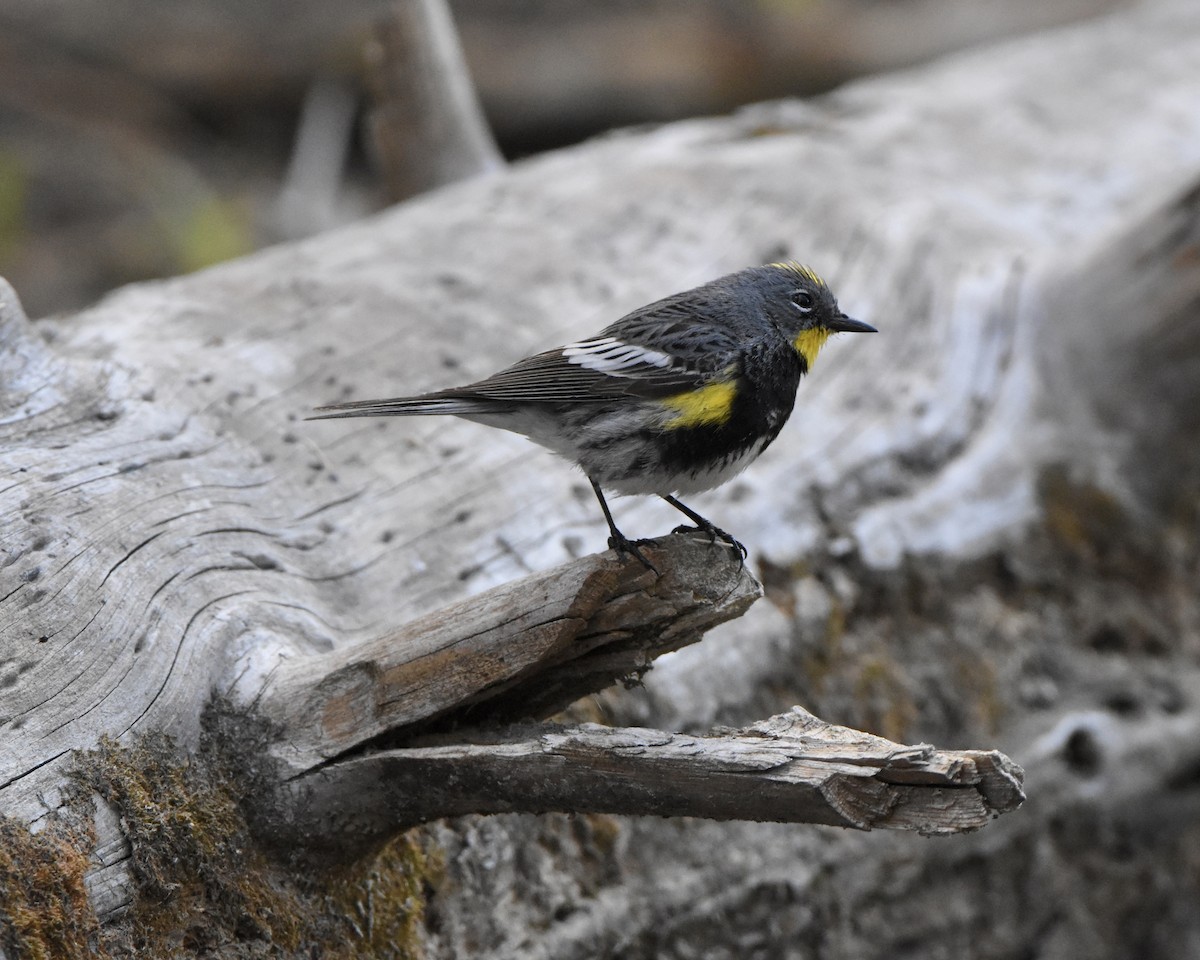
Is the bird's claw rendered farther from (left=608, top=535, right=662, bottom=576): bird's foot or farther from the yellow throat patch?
the yellow throat patch

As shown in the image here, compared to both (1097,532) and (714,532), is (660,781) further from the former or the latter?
(1097,532)

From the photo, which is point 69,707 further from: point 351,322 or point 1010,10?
point 1010,10

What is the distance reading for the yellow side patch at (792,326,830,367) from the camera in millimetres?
4164

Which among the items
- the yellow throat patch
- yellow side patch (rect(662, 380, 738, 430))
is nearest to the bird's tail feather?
yellow side patch (rect(662, 380, 738, 430))

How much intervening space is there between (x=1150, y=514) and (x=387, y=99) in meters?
4.45

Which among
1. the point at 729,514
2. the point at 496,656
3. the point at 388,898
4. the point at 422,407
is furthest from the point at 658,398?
the point at 388,898

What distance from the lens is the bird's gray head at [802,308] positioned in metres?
4.16

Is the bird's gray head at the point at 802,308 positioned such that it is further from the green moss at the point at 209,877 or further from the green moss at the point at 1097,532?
the green moss at the point at 209,877

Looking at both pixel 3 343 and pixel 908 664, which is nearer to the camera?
pixel 3 343

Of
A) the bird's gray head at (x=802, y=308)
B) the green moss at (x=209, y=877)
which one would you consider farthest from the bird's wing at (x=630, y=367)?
the green moss at (x=209, y=877)

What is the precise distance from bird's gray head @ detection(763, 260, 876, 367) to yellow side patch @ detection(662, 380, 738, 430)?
46 cm

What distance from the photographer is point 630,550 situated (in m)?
3.38

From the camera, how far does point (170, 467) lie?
12.6ft

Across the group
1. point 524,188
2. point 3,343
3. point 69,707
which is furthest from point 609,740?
point 524,188
